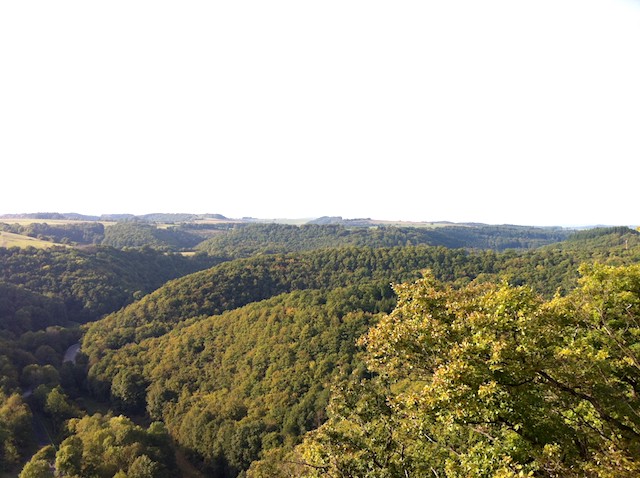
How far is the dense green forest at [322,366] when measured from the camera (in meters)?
13.5

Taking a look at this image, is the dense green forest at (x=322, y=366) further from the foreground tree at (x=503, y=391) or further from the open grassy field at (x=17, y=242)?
the open grassy field at (x=17, y=242)

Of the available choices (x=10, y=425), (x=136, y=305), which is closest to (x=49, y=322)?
(x=136, y=305)

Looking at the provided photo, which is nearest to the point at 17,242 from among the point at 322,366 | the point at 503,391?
the point at 322,366

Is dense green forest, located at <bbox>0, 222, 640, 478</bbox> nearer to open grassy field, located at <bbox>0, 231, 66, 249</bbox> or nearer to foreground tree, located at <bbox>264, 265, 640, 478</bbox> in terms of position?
foreground tree, located at <bbox>264, 265, 640, 478</bbox>

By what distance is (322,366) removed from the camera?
69.1 metres

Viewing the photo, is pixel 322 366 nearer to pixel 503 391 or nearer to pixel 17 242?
pixel 503 391

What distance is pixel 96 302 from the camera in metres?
129

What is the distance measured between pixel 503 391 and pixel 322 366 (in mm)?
59158

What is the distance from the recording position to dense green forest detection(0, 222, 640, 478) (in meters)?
13.5

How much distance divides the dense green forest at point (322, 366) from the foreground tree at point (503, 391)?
94mm

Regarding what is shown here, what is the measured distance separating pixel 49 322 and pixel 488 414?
133 m

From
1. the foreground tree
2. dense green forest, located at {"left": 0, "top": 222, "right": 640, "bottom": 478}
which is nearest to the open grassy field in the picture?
dense green forest, located at {"left": 0, "top": 222, "right": 640, "bottom": 478}

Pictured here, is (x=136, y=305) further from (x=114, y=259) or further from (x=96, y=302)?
(x=114, y=259)

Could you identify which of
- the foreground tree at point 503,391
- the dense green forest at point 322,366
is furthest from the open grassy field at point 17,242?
the foreground tree at point 503,391
